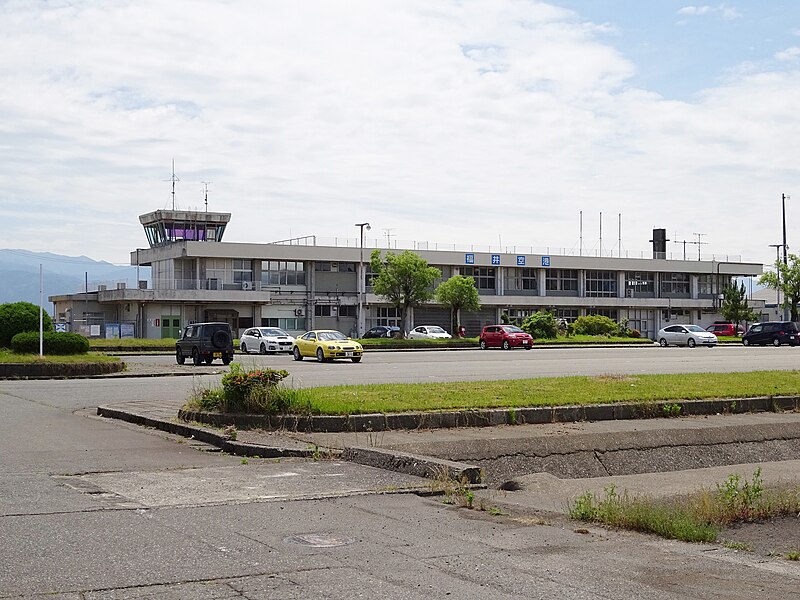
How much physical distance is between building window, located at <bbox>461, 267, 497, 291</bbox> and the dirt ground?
8242cm

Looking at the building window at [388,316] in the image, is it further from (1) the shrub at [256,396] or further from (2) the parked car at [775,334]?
(1) the shrub at [256,396]

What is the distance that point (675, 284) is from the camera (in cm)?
10288

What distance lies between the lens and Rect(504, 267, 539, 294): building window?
93812 mm

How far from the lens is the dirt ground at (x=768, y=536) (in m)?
8.16

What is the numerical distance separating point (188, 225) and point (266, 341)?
32923 millimetres

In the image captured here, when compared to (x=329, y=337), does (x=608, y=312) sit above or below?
above

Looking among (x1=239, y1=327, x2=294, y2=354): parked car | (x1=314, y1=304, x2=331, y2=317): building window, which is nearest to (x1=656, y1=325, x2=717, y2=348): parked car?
(x1=239, y1=327, x2=294, y2=354): parked car

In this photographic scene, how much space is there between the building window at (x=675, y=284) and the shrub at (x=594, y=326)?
101 ft

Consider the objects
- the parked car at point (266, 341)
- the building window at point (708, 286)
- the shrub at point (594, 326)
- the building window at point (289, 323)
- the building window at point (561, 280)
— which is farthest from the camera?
the building window at point (708, 286)

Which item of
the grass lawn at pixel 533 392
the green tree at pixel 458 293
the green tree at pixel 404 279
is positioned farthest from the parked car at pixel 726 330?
the grass lawn at pixel 533 392

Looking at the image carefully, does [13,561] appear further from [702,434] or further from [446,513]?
[702,434]

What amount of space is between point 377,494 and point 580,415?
6.87 meters

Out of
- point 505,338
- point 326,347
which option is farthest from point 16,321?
point 505,338

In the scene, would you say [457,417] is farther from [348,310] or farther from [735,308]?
[735,308]
